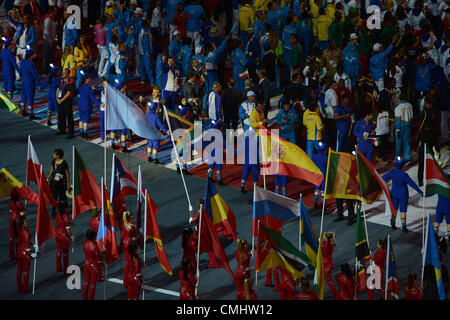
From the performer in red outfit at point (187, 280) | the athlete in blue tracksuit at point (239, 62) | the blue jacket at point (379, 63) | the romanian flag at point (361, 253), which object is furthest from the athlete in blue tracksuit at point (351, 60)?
the performer in red outfit at point (187, 280)

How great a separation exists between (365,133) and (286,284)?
6310mm

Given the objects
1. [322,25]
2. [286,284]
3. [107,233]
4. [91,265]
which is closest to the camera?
[286,284]

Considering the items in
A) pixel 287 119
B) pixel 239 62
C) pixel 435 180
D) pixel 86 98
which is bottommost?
pixel 435 180

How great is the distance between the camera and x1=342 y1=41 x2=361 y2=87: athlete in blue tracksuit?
90.6 feet

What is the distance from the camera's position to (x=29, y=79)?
90.8 feet

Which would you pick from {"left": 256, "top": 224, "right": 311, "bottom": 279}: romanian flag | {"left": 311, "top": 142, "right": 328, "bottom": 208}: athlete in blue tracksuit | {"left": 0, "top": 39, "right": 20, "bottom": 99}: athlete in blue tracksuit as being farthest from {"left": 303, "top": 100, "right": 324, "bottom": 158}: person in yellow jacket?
{"left": 0, "top": 39, "right": 20, "bottom": 99}: athlete in blue tracksuit

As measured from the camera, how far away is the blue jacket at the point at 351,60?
27.6 m

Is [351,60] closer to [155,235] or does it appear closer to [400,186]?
[400,186]

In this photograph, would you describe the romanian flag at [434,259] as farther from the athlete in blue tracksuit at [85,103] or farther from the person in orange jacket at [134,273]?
the athlete in blue tracksuit at [85,103]

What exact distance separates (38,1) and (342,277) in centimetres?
1814

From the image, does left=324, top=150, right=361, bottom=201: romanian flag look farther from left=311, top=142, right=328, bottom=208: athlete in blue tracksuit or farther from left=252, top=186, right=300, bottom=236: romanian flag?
left=311, top=142, right=328, bottom=208: athlete in blue tracksuit

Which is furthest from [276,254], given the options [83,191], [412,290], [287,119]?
[287,119]

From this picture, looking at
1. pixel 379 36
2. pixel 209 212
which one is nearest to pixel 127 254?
pixel 209 212

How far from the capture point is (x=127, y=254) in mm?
18672
